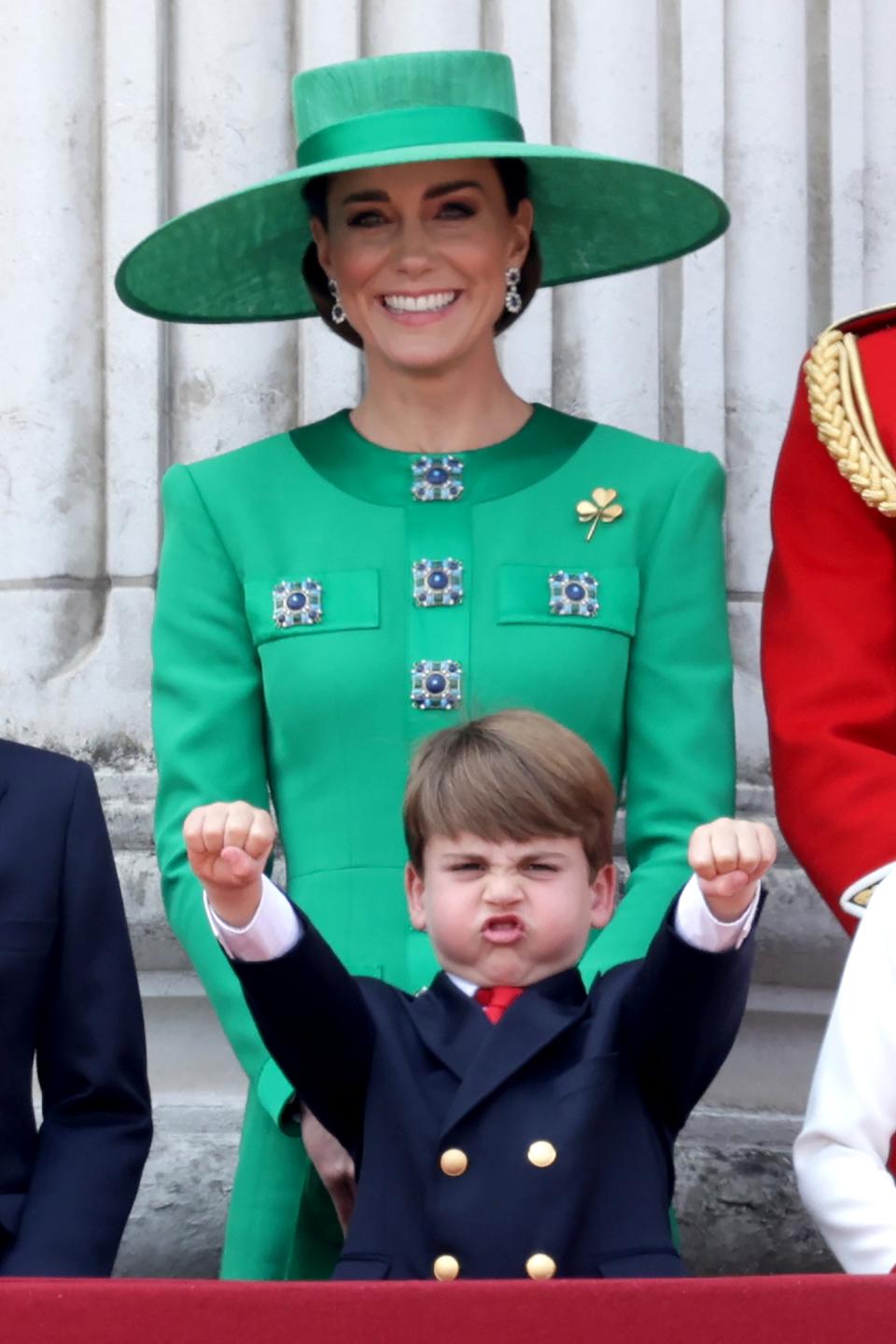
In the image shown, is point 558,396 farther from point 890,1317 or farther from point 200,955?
point 890,1317

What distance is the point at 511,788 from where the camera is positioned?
2.15 metres

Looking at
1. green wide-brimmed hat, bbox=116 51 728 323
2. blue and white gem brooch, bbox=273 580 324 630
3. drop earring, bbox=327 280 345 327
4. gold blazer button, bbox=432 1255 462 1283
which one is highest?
green wide-brimmed hat, bbox=116 51 728 323

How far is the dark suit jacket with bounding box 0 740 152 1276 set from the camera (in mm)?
2186

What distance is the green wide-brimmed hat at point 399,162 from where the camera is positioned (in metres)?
2.58

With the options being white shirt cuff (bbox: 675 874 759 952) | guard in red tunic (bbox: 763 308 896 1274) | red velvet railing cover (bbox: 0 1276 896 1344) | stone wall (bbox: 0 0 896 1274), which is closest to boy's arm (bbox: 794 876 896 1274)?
guard in red tunic (bbox: 763 308 896 1274)

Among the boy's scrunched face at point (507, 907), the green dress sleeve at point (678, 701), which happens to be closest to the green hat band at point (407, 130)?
the green dress sleeve at point (678, 701)

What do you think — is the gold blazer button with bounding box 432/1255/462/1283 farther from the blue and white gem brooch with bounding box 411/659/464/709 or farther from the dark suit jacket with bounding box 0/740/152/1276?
the blue and white gem brooch with bounding box 411/659/464/709

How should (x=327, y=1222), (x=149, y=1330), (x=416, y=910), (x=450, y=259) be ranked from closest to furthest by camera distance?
(x=149, y=1330)
(x=416, y=910)
(x=327, y=1222)
(x=450, y=259)

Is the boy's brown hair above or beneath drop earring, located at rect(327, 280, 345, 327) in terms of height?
beneath

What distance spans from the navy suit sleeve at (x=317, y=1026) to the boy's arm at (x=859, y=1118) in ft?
1.24

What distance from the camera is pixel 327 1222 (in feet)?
7.84

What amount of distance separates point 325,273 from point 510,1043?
100 centimetres

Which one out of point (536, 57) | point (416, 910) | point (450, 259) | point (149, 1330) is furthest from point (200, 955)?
point (536, 57)

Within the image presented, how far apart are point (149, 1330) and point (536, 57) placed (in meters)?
2.44
